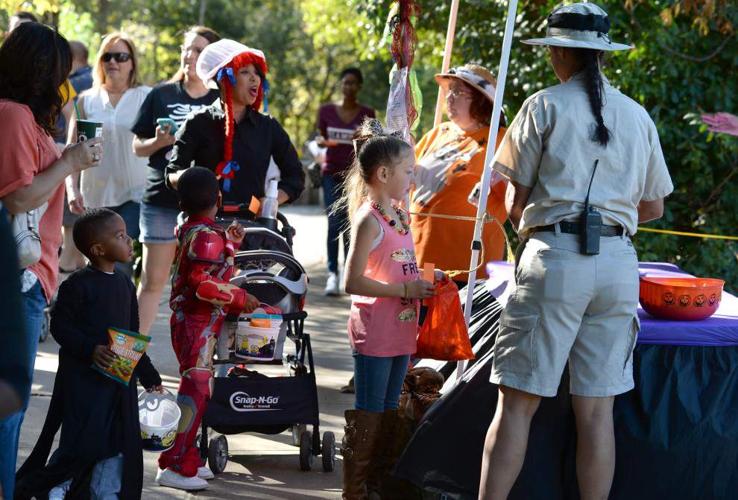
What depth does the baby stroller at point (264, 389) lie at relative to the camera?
559 centimetres

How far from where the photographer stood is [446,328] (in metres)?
4.83

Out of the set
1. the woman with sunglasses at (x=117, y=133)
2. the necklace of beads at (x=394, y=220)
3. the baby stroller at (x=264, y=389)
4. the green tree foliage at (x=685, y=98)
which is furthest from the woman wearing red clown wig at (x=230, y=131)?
the green tree foliage at (x=685, y=98)

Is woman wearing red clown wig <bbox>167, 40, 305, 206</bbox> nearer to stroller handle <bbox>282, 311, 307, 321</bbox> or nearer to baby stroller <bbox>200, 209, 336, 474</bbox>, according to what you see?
baby stroller <bbox>200, 209, 336, 474</bbox>

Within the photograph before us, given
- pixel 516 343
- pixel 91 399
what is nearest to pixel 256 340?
pixel 91 399

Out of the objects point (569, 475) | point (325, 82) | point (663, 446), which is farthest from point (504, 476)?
point (325, 82)

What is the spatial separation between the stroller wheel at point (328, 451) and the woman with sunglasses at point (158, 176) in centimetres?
182

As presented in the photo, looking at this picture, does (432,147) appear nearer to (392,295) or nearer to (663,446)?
(392,295)

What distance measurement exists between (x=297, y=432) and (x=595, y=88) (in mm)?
2540

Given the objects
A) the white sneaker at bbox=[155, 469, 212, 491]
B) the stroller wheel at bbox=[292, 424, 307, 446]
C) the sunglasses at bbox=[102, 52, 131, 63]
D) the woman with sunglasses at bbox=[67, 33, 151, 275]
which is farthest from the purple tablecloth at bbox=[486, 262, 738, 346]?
the sunglasses at bbox=[102, 52, 131, 63]

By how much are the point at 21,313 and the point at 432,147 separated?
4333 mm

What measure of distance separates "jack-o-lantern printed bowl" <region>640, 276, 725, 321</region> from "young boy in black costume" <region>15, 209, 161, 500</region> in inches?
77.9

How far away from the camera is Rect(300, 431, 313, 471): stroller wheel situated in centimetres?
563

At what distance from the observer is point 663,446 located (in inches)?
177

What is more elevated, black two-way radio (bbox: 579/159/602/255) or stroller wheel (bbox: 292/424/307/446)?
black two-way radio (bbox: 579/159/602/255)
